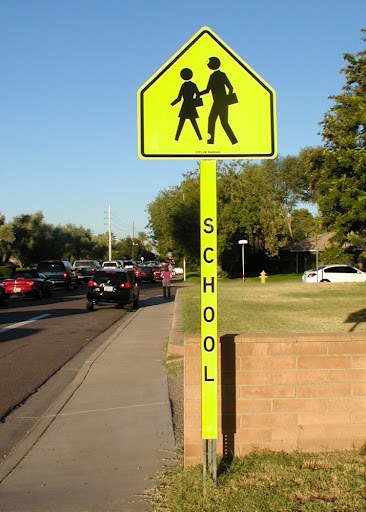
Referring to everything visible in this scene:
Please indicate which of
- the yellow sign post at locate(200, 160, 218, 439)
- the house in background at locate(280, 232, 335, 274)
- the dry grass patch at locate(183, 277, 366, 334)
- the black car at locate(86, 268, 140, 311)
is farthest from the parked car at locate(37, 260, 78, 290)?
the yellow sign post at locate(200, 160, 218, 439)

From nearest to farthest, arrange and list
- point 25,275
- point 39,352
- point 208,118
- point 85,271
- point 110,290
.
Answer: point 208,118, point 39,352, point 110,290, point 25,275, point 85,271

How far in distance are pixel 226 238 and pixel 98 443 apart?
140ft

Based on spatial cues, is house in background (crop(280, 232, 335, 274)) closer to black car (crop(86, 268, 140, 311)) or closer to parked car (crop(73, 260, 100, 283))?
parked car (crop(73, 260, 100, 283))

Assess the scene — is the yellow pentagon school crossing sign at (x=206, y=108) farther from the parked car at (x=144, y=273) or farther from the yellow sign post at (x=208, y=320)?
the parked car at (x=144, y=273)

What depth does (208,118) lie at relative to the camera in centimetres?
443

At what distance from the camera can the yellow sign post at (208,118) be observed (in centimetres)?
432

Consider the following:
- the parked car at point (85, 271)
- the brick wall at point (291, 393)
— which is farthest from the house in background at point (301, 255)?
the brick wall at point (291, 393)

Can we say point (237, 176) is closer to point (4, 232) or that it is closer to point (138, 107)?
point (4, 232)

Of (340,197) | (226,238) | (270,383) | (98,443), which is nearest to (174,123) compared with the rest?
(270,383)

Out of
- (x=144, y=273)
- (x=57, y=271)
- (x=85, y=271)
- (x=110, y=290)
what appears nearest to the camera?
(x=110, y=290)

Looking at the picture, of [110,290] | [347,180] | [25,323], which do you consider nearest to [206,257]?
[25,323]

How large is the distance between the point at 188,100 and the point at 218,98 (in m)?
0.23

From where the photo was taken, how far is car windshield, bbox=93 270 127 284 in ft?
73.5

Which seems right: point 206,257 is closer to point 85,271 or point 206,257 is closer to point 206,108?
point 206,108
